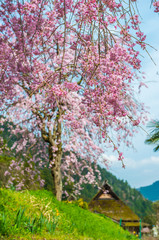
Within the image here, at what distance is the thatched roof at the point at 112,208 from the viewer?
806 inches

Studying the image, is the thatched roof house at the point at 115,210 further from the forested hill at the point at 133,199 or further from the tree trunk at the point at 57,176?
the forested hill at the point at 133,199

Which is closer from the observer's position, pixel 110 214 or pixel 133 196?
pixel 110 214

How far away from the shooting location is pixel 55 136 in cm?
1235

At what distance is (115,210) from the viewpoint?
2111 centimetres

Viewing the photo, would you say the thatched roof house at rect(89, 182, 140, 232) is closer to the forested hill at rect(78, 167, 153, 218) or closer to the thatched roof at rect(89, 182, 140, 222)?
the thatched roof at rect(89, 182, 140, 222)

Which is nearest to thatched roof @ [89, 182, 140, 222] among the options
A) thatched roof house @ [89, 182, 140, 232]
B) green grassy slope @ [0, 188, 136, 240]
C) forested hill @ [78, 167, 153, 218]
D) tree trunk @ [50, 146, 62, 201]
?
thatched roof house @ [89, 182, 140, 232]

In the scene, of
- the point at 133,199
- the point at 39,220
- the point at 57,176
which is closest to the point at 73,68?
the point at 39,220

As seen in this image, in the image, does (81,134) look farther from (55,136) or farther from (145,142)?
(145,142)

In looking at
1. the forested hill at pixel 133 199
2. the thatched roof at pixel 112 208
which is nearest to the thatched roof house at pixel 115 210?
the thatched roof at pixel 112 208

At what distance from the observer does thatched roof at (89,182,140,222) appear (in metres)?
20.5

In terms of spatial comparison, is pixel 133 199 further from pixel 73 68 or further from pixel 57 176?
pixel 73 68

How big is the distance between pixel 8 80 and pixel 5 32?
203 cm

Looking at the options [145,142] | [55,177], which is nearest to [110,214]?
[145,142]

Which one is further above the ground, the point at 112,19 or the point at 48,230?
the point at 112,19
